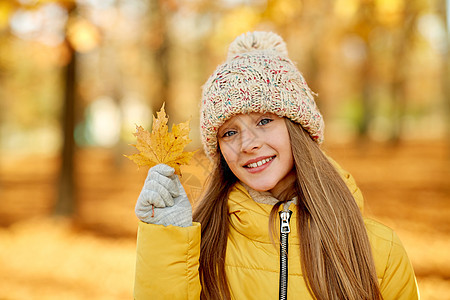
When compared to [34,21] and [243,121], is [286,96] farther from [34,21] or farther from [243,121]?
[34,21]

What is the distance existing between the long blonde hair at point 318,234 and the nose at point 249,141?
0.19 m

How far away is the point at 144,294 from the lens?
1.70 metres

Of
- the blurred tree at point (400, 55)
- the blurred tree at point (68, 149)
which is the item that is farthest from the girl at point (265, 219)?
the blurred tree at point (400, 55)

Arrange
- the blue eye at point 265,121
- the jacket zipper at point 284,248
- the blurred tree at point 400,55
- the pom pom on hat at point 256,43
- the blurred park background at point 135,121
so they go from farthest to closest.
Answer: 1. the blurred tree at point 400,55
2. the blurred park background at point 135,121
3. the pom pom on hat at point 256,43
4. the blue eye at point 265,121
5. the jacket zipper at point 284,248

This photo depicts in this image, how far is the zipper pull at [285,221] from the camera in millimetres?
1855

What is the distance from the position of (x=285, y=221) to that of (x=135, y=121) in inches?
35.2

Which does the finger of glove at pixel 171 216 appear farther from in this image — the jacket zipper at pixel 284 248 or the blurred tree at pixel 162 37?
the blurred tree at pixel 162 37

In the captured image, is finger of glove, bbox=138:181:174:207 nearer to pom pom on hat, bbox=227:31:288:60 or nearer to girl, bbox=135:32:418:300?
girl, bbox=135:32:418:300

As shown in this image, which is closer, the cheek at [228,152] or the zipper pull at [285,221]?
the zipper pull at [285,221]

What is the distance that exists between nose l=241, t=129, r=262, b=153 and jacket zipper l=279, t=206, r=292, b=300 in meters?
0.31

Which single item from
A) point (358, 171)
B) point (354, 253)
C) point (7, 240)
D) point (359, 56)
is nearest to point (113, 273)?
point (7, 240)

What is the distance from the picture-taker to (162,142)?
1.73 meters

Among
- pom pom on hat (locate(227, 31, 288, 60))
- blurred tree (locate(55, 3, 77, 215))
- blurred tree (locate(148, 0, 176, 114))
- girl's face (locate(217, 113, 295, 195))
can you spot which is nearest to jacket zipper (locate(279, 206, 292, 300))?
girl's face (locate(217, 113, 295, 195))

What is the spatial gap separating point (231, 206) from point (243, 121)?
0.41 meters
